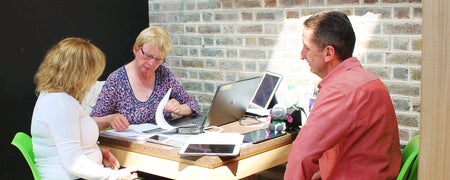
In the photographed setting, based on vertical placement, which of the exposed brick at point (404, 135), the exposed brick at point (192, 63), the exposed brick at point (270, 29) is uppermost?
the exposed brick at point (270, 29)

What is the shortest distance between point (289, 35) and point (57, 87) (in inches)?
60.9

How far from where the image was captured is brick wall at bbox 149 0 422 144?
112 inches

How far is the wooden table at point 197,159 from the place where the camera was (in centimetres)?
229

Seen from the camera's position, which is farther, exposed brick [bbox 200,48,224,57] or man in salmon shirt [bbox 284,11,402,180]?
exposed brick [bbox 200,48,224,57]

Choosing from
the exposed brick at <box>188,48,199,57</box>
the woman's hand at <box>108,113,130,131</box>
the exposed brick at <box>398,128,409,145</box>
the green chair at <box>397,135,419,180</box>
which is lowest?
the exposed brick at <box>398,128,409,145</box>

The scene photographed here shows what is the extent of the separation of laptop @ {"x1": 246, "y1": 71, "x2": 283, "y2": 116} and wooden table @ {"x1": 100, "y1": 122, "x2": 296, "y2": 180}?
35cm

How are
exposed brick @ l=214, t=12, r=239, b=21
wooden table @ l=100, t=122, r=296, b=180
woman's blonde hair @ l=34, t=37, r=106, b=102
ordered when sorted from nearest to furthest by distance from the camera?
wooden table @ l=100, t=122, r=296, b=180
woman's blonde hair @ l=34, t=37, r=106, b=102
exposed brick @ l=214, t=12, r=239, b=21

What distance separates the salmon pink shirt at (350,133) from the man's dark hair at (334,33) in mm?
81

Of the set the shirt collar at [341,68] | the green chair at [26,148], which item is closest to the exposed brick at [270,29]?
the shirt collar at [341,68]

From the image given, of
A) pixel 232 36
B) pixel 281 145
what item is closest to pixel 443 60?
pixel 281 145

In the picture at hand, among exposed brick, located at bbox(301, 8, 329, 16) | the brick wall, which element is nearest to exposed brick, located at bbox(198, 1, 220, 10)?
the brick wall

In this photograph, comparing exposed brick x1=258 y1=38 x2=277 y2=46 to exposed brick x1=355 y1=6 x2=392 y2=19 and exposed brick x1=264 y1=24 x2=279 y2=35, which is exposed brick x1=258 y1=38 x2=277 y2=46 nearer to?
exposed brick x1=264 y1=24 x2=279 y2=35

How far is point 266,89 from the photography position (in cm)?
319

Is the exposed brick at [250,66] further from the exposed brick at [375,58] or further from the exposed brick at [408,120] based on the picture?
the exposed brick at [408,120]
